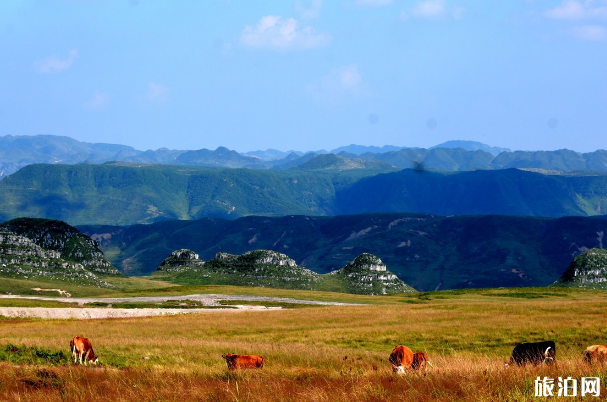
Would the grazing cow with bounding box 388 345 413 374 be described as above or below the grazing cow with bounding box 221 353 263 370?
above

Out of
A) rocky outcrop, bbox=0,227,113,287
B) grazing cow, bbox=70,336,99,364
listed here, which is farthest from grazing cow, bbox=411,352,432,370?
rocky outcrop, bbox=0,227,113,287

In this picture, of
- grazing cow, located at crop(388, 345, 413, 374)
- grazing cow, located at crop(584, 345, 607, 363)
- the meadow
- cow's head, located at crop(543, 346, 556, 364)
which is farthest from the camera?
grazing cow, located at crop(388, 345, 413, 374)

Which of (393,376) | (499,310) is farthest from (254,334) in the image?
(393,376)

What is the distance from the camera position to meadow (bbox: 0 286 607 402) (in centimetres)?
1852

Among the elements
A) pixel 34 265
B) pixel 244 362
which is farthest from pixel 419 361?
pixel 34 265

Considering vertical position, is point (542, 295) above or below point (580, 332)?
below

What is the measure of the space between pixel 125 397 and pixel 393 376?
8312mm

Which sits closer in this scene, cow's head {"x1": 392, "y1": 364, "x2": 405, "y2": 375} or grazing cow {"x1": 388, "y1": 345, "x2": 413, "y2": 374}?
cow's head {"x1": 392, "y1": 364, "x2": 405, "y2": 375}

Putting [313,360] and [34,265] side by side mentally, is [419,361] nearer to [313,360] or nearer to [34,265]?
[313,360]

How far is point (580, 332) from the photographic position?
1785 inches

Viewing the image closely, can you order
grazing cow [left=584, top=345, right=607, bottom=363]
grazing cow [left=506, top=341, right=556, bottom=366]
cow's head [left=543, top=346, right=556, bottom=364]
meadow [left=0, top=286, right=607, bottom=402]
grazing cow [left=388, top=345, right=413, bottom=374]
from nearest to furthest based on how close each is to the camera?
meadow [left=0, top=286, right=607, bottom=402] < grazing cow [left=584, top=345, right=607, bottom=363] < cow's head [left=543, top=346, right=556, bottom=364] < grazing cow [left=388, top=345, right=413, bottom=374] < grazing cow [left=506, top=341, right=556, bottom=366]

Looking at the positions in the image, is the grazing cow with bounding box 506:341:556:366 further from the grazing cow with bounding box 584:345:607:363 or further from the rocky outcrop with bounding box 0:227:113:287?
the rocky outcrop with bounding box 0:227:113:287

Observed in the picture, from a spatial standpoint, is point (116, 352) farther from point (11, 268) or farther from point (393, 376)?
point (11, 268)

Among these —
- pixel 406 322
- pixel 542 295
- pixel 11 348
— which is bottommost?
pixel 542 295
